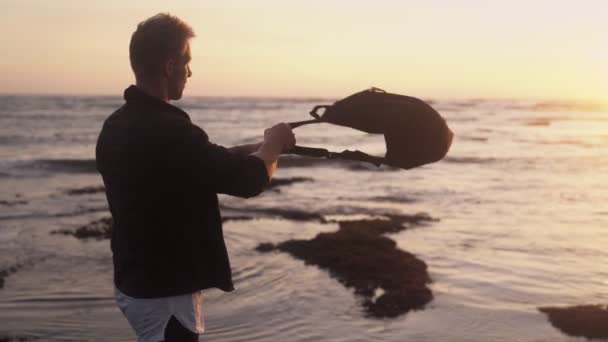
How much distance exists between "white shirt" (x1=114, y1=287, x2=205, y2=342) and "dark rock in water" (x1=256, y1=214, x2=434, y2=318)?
4421mm

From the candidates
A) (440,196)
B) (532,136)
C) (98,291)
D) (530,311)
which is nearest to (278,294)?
(98,291)

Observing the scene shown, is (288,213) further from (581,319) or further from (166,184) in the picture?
(166,184)

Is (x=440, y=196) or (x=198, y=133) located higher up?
(x=198, y=133)

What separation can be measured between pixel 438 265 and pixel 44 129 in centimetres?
3781

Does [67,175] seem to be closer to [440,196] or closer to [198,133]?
[440,196]

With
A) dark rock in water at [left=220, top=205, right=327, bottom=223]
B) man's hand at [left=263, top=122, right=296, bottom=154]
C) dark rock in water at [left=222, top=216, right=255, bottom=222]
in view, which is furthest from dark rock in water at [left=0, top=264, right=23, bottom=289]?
man's hand at [left=263, top=122, right=296, bottom=154]

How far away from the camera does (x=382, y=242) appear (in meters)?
9.95

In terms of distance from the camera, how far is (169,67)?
2.56 meters

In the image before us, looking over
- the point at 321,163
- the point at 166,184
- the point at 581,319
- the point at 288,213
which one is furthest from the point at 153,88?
the point at 321,163

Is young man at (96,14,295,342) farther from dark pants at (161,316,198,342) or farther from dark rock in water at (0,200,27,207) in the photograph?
dark rock in water at (0,200,27,207)

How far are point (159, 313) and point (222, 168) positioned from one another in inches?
26.4

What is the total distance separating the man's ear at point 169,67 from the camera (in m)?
2.54

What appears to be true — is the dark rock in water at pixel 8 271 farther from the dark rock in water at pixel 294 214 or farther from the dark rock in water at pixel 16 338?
the dark rock in water at pixel 294 214

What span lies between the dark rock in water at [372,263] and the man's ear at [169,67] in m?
4.76
